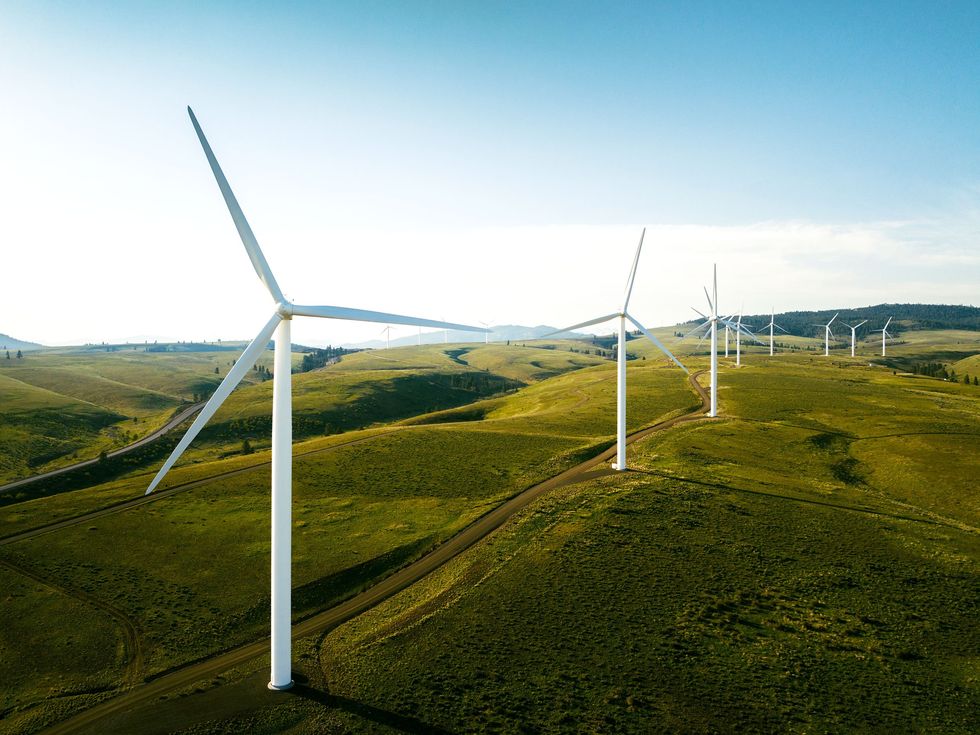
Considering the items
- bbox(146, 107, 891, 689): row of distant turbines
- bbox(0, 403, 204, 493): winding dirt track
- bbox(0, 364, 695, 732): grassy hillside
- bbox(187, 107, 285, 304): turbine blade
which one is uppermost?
bbox(187, 107, 285, 304): turbine blade

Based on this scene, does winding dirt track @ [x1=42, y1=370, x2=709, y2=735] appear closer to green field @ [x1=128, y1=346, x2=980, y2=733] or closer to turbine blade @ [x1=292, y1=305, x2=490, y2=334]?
green field @ [x1=128, y1=346, x2=980, y2=733]

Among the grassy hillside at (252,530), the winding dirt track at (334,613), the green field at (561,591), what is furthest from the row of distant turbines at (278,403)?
the grassy hillside at (252,530)

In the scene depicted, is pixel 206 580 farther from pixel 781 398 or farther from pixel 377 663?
pixel 781 398

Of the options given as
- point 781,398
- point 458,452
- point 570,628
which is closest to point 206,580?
point 570,628

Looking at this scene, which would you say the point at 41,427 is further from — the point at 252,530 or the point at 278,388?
the point at 278,388

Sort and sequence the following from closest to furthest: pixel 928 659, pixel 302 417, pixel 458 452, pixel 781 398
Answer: pixel 928 659 → pixel 458 452 → pixel 781 398 → pixel 302 417

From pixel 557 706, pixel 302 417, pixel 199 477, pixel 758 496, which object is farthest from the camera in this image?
pixel 302 417

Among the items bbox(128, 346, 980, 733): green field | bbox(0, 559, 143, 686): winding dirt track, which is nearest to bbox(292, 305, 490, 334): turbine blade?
bbox(128, 346, 980, 733): green field
